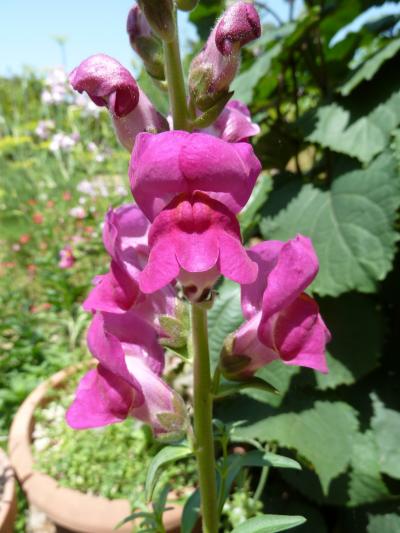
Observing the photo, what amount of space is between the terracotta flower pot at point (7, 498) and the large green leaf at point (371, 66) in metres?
1.28

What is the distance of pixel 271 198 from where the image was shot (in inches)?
48.8

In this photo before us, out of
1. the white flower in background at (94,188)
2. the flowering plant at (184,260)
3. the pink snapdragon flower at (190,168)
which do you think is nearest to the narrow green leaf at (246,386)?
the flowering plant at (184,260)

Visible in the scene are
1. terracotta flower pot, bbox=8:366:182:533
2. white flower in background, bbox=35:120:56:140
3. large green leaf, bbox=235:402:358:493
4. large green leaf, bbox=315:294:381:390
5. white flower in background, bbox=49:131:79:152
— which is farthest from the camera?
white flower in background, bbox=35:120:56:140

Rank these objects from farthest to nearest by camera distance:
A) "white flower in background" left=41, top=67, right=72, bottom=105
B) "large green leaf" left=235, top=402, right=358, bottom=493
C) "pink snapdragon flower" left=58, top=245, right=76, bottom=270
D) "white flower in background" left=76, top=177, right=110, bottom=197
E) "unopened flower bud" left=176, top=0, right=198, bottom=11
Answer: "white flower in background" left=41, top=67, right=72, bottom=105 → "white flower in background" left=76, top=177, right=110, bottom=197 → "pink snapdragon flower" left=58, top=245, right=76, bottom=270 → "large green leaf" left=235, top=402, right=358, bottom=493 → "unopened flower bud" left=176, top=0, right=198, bottom=11

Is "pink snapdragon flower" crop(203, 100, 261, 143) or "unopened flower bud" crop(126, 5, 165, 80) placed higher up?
"unopened flower bud" crop(126, 5, 165, 80)

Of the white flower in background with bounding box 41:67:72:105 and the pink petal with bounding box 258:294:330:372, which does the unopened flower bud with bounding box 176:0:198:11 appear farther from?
the white flower in background with bounding box 41:67:72:105

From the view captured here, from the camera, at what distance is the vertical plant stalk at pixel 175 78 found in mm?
601

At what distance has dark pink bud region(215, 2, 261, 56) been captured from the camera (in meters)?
0.58

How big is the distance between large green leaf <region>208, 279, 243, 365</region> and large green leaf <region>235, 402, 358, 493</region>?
204 mm

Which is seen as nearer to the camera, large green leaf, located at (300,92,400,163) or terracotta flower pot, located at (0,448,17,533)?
large green leaf, located at (300,92,400,163)

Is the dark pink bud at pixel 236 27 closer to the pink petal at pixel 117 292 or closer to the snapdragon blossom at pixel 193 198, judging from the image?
the snapdragon blossom at pixel 193 198

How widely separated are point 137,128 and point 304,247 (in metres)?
0.26

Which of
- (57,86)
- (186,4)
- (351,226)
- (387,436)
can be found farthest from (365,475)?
(57,86)

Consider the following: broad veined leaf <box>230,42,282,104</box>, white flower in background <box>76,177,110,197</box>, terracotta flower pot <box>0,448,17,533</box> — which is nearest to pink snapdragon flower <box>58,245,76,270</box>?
white flower in background <box>76,177,110,197</box>
